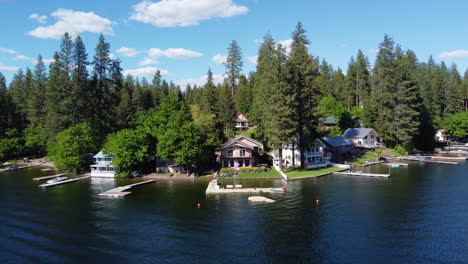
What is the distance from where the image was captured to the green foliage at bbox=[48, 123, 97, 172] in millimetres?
72062

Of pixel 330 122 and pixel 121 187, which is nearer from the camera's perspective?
pixel 121 187

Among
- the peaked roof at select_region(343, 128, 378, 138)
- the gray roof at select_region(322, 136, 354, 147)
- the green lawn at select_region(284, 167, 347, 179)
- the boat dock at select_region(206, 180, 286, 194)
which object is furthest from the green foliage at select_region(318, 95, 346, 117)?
the boat dock at select_region(206, 180, 286, 194)

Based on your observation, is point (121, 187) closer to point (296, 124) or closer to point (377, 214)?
point (296, 124)

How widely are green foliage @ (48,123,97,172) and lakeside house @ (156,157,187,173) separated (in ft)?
56.9

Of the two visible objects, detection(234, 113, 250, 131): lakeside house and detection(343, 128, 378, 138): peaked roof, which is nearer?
detection(343, 128, 378, 138): peaked roof

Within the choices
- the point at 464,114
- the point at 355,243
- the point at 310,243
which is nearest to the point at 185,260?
the point at 310,243

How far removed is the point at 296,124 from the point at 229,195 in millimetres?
22226

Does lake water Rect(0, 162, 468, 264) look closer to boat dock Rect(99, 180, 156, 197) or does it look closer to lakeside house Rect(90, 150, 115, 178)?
boat dock Rect(99, 180, 156, 197)

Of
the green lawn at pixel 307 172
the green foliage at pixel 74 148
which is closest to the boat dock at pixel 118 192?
the green foliage at pixel 74 148

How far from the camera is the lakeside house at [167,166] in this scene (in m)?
70.1

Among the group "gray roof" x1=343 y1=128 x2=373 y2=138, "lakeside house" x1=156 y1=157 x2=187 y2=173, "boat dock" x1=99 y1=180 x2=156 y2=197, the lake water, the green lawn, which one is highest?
"gray roof" x1=343 y1=128 x2=373 y2=138

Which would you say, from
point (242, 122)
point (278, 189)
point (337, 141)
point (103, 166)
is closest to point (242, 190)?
point (278, 189)

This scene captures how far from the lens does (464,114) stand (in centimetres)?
10938

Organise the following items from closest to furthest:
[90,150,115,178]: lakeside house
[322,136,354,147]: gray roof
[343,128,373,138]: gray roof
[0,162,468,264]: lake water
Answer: [0,162,468,264]: lake water → [90,150,115,178]: lakeside house → [322,136,354,147]: gray roof → [343,128,373,138]: gray roof
